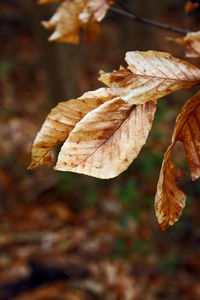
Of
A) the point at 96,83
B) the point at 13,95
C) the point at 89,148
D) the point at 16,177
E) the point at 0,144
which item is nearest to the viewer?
the point at 89,148

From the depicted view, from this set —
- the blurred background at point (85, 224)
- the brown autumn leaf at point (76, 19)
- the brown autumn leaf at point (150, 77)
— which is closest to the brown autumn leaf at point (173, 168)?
the brown autumn leaf at point (150, 77)

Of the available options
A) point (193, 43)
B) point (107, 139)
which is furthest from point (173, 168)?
point (193, 43)

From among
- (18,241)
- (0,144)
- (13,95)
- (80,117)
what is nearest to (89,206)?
(18,241)

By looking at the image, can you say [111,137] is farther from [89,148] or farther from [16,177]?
[16,177]

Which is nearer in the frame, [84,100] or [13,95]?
[84,100]

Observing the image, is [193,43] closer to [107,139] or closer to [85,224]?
[107,139]

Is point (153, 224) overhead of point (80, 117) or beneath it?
beneath

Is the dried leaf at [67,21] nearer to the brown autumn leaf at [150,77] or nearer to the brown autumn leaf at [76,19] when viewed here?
the brown autumn leaf at [76,19]
